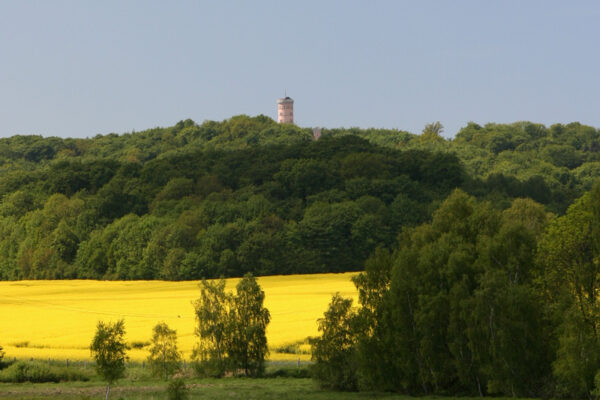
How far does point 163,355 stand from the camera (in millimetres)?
51344

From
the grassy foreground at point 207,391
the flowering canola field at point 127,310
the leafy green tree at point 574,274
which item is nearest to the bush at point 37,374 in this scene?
the grassy foreground at point 207,391

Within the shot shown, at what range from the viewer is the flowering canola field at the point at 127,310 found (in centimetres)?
6203

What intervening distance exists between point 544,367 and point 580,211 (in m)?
7.05

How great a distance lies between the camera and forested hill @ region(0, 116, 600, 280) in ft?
398

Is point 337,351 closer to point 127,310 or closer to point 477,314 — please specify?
point 477,314

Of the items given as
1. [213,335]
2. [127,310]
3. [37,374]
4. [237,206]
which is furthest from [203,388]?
[237,206]

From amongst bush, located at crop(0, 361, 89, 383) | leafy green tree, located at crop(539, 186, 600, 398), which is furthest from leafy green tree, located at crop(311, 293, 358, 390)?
bush, located at crop(0, 361, 89, 383)

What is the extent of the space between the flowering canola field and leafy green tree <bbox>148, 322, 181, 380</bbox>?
537 cm

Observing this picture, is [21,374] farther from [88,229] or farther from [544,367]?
[88,229]

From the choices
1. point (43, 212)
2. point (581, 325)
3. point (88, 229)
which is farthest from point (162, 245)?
point (581, 325)

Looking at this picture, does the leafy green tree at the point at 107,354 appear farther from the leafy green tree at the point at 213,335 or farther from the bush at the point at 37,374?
the leafy green tree at the point at 213,335

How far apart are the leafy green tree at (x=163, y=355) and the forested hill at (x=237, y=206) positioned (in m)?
64.8

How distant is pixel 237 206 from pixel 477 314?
295 ft

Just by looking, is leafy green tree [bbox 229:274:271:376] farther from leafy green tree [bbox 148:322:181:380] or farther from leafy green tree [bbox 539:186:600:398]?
leafy green tree [bbox 539:186:600:398]
